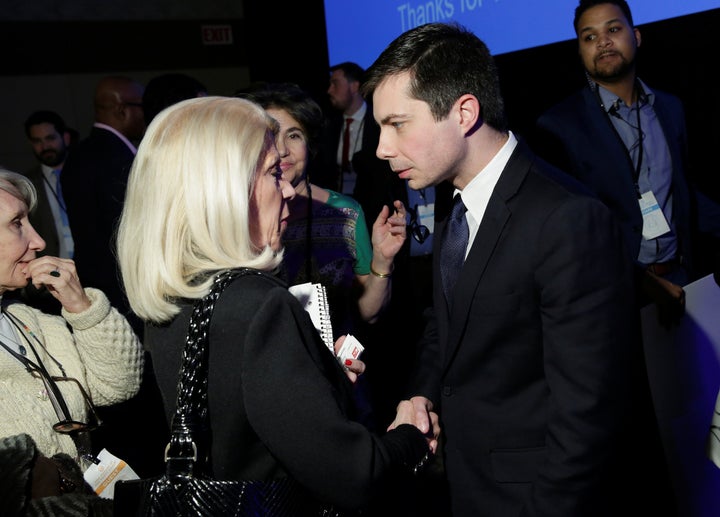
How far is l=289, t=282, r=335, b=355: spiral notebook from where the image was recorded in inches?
73.6

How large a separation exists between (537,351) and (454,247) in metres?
0.35

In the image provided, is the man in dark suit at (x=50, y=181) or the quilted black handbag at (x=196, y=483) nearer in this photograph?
the quilted black handbag at (x=196, y=483)

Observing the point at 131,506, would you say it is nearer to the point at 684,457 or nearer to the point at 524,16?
the point at 684,457

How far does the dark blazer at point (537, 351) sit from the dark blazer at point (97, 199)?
7.75ft

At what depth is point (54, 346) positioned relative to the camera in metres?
2.05

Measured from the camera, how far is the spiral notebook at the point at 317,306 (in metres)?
1.87

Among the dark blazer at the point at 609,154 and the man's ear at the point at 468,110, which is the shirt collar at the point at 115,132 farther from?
the man's ear at the point at 468,110

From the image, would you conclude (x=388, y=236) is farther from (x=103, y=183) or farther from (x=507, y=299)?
(x=103, y=183)

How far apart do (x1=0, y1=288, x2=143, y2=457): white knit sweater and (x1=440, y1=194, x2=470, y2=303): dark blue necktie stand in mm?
955

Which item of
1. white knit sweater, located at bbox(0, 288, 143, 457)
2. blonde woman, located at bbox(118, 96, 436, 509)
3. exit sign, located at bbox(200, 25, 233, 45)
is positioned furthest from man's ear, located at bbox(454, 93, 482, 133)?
exit sign, located at bbox(200, 25, 233, 45)

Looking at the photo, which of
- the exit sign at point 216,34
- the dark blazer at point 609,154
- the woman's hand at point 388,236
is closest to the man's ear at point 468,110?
the woman's hand at point 388,236

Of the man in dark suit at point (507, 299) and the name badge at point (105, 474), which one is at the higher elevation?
the man in dark suit at point (507, 299)

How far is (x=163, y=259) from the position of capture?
4.43 ft

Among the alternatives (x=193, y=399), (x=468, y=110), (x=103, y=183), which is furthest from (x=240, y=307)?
(x=103, y=183)
